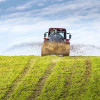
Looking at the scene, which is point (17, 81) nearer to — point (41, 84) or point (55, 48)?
point (41, 84)

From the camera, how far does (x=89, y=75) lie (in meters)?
20.7

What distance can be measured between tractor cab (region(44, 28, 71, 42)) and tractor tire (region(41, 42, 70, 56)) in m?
1.99

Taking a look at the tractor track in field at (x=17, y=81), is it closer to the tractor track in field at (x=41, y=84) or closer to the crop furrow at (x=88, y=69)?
the tractor track in field at (x=41, y=84)

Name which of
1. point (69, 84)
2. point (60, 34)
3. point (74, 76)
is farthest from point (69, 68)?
point (60, 34)

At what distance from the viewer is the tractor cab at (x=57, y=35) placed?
30712 mm

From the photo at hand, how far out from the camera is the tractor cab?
30712 mm

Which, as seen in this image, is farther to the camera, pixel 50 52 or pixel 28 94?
pixel 50 52

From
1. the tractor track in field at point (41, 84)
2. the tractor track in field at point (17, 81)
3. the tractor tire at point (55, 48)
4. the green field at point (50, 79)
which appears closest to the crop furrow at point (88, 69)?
the green field at point (50, 79)

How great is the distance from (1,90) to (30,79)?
230 centimetres

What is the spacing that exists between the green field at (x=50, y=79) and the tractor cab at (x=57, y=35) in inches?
191

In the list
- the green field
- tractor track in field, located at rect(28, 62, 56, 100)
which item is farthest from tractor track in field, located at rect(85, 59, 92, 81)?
tractor track in field, located at rect(28, 62, 56, 100)

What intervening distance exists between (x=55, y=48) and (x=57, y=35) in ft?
11.0

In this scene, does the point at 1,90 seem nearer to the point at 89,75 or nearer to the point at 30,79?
the point at 30,79

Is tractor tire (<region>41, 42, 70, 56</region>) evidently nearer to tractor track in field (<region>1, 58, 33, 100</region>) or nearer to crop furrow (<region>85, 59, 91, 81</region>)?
crop furrow (<region>85, 59, 91, 81</region>)
